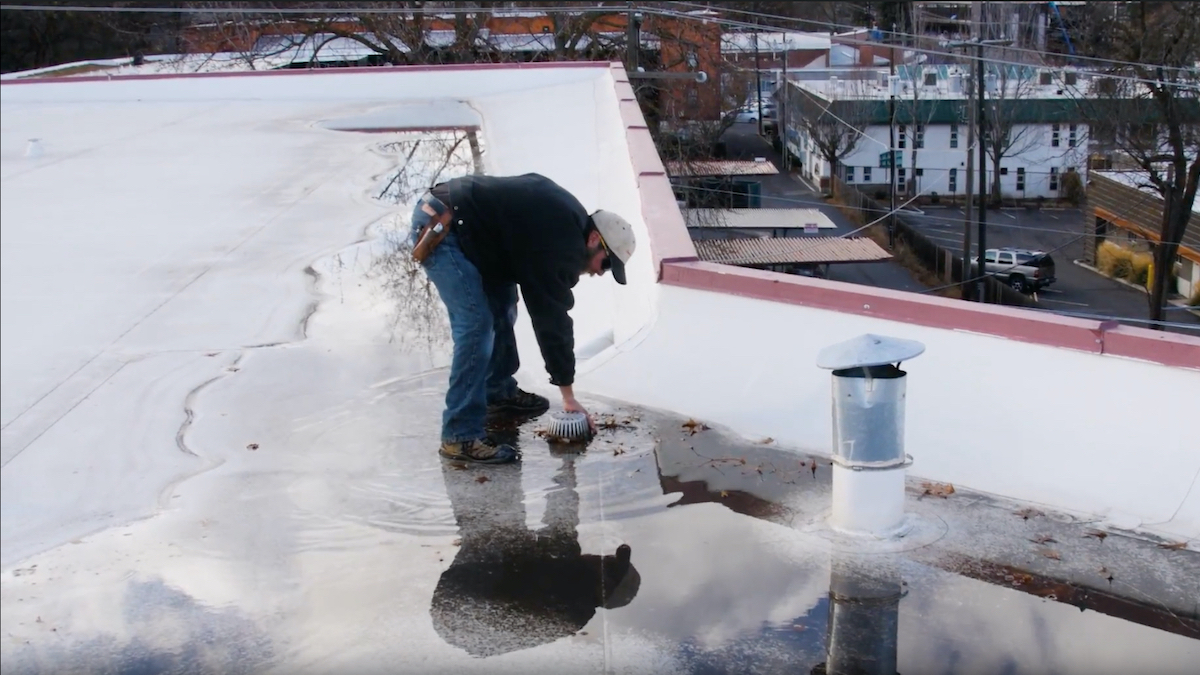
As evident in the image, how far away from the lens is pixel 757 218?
2381 cm

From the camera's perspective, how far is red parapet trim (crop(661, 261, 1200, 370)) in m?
4.00

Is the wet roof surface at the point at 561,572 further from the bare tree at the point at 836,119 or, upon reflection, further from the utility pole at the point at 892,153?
the bare tree at the point at 836,119

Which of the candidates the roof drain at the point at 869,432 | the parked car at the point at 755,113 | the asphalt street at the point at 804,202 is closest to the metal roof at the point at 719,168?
the asphalt street at the point at 804,202

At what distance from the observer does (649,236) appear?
18.6ft

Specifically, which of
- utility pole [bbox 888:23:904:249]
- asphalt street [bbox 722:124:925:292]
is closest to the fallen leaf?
asphalt street [bbox 722:124:925:292]

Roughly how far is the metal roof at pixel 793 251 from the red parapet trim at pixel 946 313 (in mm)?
12698

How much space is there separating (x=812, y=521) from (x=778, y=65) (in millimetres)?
38131

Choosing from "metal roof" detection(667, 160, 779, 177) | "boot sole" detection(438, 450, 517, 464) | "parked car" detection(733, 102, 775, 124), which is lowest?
"metal roof" detection(667, 160, 779, 177)

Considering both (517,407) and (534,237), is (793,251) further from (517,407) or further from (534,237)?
(534,237)

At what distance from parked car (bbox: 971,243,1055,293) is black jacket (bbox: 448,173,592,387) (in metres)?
20.4

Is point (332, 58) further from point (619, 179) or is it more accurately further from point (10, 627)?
point (10, 627)

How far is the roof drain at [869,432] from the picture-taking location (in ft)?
12.2

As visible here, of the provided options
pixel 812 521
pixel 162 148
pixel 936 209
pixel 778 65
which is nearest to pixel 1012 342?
pixel 812 521

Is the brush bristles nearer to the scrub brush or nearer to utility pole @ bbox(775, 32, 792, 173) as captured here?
the scrub brush
